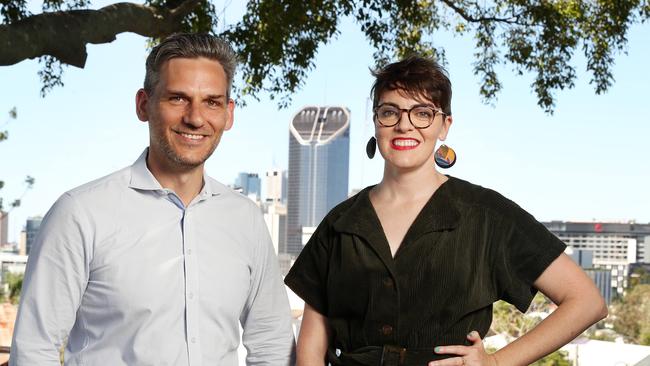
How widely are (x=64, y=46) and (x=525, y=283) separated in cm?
418

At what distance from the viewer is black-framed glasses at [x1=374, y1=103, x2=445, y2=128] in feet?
6.11

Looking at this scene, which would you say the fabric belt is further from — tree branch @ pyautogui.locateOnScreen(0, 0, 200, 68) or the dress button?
tree branch @ pyautogui.locateOnScreen(0, 0, 200, 68)

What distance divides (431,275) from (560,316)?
0.30 m

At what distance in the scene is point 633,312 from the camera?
2003cm

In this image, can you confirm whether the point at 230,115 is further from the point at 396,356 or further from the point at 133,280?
the point at 396,356

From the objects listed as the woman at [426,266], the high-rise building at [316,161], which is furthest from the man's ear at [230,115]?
the high-rise building at [316,161]

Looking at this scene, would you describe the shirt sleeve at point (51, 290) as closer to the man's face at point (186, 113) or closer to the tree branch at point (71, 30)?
the man's face at point (186, 113)

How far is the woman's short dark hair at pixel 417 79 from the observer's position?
1860mm

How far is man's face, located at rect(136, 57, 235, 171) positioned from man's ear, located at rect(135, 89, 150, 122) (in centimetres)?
3

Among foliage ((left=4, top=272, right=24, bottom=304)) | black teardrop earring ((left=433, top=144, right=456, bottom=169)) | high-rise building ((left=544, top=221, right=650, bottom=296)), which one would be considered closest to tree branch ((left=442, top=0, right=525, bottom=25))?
black teardrop earring ((left=433, top=144, right=456, bottom=169))

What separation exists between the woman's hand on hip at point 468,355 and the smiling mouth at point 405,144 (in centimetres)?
44

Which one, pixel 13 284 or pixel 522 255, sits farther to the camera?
Result: pixel 13 284

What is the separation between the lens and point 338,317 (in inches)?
73.6

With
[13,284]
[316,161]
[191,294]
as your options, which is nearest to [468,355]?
[191,294]
